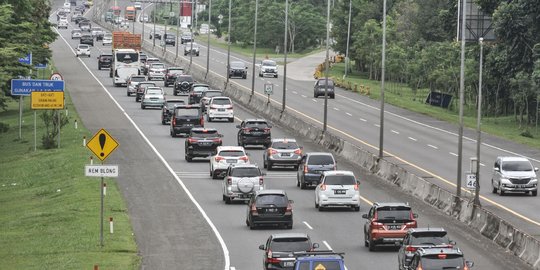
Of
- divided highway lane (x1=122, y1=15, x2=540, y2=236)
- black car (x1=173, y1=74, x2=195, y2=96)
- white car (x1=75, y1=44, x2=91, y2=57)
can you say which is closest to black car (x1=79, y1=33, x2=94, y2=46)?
white car (x1=75, y1=44, x2=91, y2=57)

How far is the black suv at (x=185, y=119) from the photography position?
7806cm

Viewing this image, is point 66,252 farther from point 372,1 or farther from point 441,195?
point 372,1

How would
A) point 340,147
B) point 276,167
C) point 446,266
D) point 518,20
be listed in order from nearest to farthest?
1. point 446,266
2. point 276,167
3. point 340,147
4. point 518,20

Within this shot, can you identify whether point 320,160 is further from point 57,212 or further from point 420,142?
point 420,142

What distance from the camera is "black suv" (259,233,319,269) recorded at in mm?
34031

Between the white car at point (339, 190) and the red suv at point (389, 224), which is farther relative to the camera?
the white car at point (339, 190)

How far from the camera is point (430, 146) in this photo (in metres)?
77.8

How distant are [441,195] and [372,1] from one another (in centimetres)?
11686

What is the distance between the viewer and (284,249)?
113 feet

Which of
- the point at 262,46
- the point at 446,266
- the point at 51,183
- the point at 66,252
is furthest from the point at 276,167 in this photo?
the point at 262,46

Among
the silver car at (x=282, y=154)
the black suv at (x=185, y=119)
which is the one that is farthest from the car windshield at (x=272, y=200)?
the black suv at (x=185, y=119)

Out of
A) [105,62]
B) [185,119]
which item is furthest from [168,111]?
[105,62]

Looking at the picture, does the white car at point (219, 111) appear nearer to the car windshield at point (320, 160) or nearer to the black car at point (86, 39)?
the car windshield at point (320, 160)

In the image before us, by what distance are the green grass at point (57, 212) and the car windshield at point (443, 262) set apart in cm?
986
